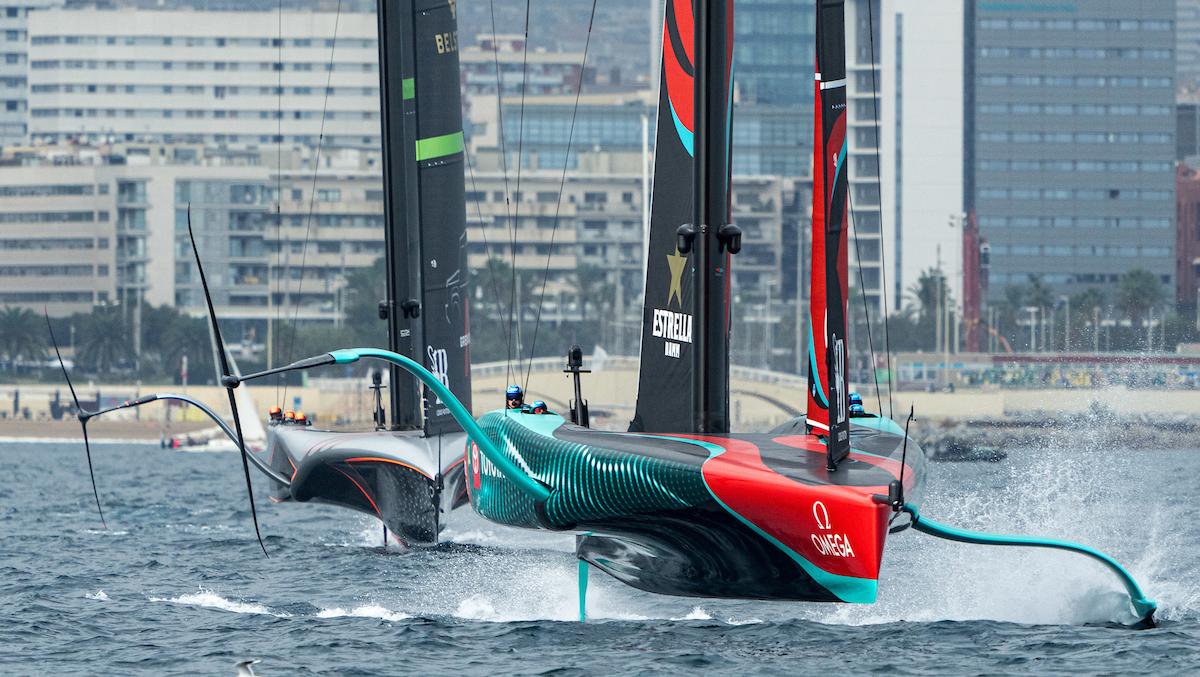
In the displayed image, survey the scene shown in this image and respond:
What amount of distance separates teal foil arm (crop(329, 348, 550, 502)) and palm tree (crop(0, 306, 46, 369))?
72.5 metres

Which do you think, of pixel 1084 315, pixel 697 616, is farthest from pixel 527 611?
pixel 1084 315

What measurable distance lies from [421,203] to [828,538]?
864 cm

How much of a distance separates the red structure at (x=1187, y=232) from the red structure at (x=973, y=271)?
12622 mm

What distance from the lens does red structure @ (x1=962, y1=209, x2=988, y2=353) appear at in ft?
259

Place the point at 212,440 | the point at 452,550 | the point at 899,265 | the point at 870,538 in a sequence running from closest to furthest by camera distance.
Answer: the point at 870,538, the point at 452,550, the point at 212,440, the point at 899,265

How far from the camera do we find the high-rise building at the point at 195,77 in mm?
94125

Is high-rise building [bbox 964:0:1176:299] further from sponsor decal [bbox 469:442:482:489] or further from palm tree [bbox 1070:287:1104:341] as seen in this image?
sponsor decal [bbox 469:442:482:489]

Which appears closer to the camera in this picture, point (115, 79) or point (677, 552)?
point (677, 552)

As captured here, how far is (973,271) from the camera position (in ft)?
271

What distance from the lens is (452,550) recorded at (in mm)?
14086

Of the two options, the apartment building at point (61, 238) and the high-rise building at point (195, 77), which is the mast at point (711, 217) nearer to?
the apartment building at point (61, 238)

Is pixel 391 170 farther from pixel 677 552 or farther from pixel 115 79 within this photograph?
pixel 115 79

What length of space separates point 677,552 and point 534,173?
82.2 meters

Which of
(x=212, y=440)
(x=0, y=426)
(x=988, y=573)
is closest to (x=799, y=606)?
(x=988, y=573)
